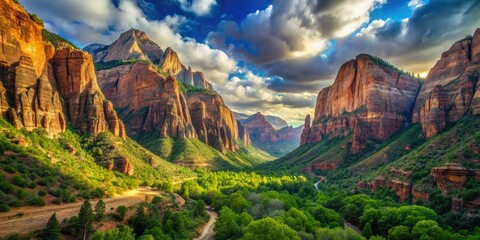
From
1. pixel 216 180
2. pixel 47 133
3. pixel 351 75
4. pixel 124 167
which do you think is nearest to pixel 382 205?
pixel 216 180

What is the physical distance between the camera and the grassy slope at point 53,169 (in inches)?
1934

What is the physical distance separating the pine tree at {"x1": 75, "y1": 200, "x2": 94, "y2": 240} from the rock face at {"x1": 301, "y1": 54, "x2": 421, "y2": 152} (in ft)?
445

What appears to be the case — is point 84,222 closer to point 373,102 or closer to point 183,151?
point 183,151

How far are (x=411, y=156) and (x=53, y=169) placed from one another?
324ft

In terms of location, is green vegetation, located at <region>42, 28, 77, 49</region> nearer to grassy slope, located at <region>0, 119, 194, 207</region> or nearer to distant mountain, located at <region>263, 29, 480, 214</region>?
grassy slope, located at <region>0, 119, 194, 207</region>

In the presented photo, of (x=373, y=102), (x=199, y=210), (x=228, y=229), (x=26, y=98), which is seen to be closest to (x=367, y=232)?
(x=228, y=229)

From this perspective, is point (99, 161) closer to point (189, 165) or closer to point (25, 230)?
point (25, 230)

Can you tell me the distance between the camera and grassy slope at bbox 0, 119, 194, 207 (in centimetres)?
4912

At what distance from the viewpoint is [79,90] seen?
89312 millimetres

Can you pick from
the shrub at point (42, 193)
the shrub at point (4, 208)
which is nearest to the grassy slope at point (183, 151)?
the shrub at point (42, 193)

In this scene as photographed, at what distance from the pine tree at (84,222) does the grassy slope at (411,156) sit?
73.9 meters

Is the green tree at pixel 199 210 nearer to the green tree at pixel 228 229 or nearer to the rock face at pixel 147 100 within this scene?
the green tree at pixel 228 229

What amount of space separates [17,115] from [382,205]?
3422 inches

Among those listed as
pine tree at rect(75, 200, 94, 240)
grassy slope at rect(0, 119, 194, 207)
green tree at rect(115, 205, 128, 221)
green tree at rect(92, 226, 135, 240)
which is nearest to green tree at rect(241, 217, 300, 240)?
green tree at rect(92, 226, 135, 240)
